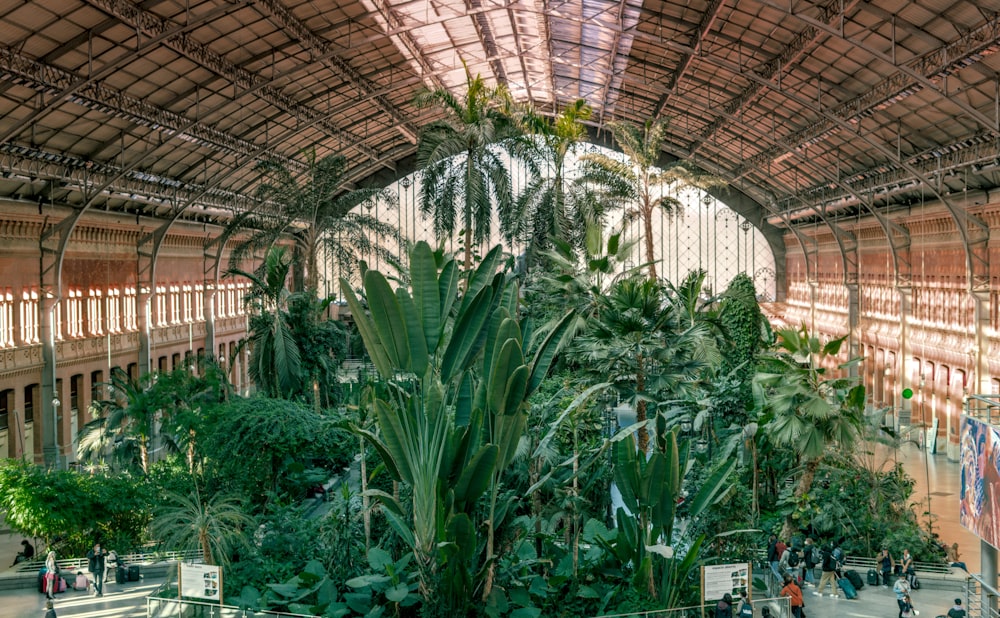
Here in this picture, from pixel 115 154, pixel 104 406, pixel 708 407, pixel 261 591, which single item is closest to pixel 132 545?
pixel 261 591

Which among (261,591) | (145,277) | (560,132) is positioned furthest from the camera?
(145,277)

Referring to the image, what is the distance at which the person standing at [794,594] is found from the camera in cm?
1545

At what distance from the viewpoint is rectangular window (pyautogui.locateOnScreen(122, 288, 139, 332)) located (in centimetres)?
4097

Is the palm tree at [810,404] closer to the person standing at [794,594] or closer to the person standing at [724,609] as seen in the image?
the person standing at [794,594]

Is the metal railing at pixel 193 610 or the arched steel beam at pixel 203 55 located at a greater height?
the arched steel beam at pixel 203 55

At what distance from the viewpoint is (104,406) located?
→ 27.4 metres

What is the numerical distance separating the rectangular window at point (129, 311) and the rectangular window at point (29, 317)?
8.35 metres

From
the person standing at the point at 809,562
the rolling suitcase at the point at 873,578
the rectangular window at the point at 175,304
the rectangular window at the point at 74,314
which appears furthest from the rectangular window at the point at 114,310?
the rolling suitcase at the point at 873,578

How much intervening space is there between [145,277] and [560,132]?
20.7 meters

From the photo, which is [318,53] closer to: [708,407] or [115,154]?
[115,154]

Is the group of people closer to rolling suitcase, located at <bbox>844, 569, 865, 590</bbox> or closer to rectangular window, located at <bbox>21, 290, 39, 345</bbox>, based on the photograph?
rolling suitcase, located at <bbox>844, 569, 865, 590</bbox>

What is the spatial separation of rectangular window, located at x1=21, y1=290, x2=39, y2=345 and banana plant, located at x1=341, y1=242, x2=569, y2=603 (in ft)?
70.7

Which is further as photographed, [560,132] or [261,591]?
[560,132]

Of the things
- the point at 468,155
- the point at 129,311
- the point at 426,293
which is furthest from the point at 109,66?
the point at 129,311
